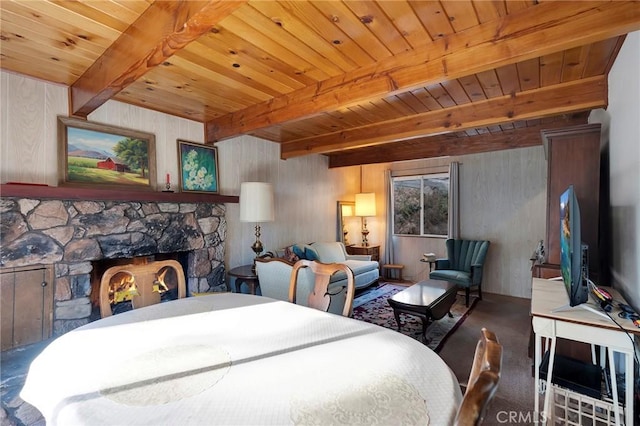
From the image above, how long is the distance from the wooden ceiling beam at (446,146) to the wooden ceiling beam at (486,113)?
1.18 metres

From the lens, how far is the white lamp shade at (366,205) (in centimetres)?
581

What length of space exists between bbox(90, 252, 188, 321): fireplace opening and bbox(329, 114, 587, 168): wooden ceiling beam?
11.3 feet

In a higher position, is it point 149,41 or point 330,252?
point 149,41

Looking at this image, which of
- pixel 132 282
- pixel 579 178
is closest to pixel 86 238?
pixel 132 282

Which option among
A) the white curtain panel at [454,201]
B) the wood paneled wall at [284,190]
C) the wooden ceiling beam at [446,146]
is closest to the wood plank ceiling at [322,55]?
the wood paneled wall at [284,190]

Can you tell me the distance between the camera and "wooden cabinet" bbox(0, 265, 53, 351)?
2.07 m

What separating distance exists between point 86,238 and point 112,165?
71 cm

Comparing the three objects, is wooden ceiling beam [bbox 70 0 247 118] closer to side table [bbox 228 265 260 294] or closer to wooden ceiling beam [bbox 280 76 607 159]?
side table [bbox 228 265 260 294]

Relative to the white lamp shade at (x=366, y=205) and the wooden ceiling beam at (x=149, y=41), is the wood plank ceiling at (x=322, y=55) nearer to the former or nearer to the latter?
the wooden ceiling beam at (x=149, y=41)

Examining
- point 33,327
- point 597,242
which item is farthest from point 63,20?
point 597,242

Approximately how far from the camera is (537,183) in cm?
436

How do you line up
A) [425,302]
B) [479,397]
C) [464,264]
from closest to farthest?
1. [479,397]
2. [425,302]
3. [464,264]

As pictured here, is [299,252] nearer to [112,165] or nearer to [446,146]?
[112,165]

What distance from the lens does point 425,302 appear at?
284 cm
